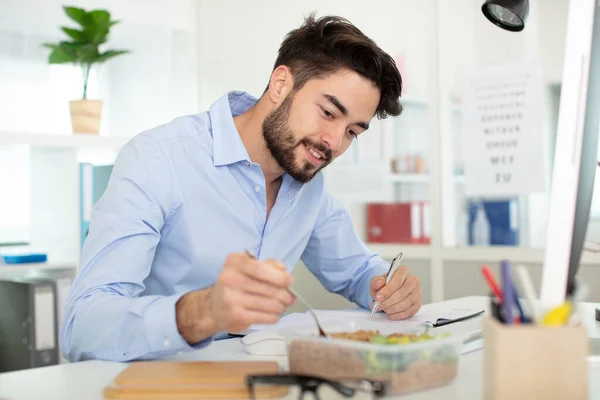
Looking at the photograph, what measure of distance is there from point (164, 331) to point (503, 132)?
82.0 inches

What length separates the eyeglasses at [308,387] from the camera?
729mm

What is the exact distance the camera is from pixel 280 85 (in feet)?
5.60

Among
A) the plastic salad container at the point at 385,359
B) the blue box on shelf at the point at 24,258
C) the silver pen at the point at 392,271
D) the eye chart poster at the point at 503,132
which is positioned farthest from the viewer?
the eye chart poster at the point at 503,132

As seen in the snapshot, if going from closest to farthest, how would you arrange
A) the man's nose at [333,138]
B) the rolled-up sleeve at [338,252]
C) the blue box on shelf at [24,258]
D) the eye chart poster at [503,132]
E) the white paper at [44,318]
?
the man's nose at [333,138]
the rolled-up sleeve at [338,252]
the white paper at [44,318]
the blue box on shelf at [24,258]
the eye chart poster at [503,132]

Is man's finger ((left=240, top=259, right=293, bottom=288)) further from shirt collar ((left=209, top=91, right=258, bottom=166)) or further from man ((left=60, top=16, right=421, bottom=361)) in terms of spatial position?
shirt collar ((left=209, top=91, right=258, bottom=166))

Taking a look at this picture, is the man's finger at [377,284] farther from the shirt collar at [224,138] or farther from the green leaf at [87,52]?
the green leaf at [87,52]

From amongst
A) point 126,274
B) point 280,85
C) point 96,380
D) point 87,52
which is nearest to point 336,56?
point 280,85

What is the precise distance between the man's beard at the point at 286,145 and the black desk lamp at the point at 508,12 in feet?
1.52

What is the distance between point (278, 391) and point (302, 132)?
2.92 ft

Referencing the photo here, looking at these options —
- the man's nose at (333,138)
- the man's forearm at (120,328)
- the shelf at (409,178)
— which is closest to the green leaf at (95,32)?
the shelf at (409,178)

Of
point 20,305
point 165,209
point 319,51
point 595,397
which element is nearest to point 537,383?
point 595,397

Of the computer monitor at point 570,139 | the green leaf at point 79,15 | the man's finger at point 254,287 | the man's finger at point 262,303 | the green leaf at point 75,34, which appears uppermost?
the green leaf at point 79,15

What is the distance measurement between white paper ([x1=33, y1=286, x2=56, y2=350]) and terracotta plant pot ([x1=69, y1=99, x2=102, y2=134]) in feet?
2.40

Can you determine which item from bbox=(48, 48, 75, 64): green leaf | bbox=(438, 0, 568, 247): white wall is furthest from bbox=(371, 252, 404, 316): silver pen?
bbox=(48, 48, 75, 64): green leaf
